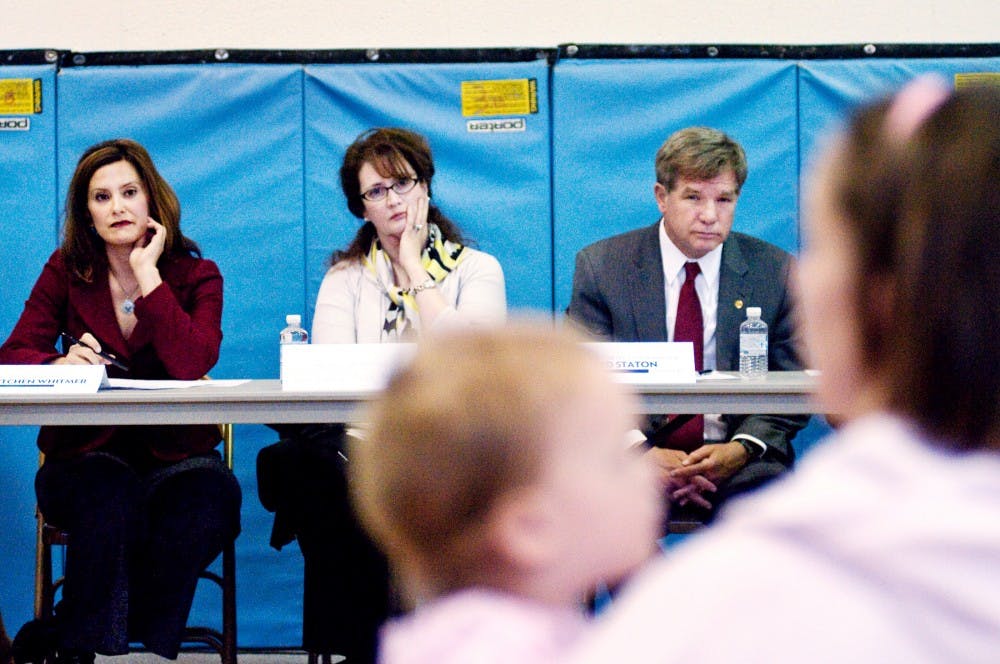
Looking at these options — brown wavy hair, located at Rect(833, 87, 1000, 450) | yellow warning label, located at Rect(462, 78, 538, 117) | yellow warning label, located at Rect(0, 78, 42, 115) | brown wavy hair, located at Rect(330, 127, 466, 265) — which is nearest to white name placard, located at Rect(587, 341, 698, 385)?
brown wavy hair, located at Rect(330, 127, 466, 265)

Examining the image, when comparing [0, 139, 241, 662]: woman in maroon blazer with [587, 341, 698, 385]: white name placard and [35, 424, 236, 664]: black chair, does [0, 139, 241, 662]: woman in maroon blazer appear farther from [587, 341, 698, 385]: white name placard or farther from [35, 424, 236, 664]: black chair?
[587, 341, 698, 385]: white name placard

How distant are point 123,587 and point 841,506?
2461 millimetres

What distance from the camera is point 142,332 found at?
3.04 m

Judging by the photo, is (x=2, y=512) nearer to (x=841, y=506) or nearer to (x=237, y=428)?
(x=237, y=428)

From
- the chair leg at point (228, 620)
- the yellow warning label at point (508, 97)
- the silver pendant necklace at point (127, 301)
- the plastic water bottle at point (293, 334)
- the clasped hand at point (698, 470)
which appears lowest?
the chair leg at point (228, 620)

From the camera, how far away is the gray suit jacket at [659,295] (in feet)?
10.4

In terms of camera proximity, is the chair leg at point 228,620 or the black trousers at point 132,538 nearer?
the black trousers at point 132,538

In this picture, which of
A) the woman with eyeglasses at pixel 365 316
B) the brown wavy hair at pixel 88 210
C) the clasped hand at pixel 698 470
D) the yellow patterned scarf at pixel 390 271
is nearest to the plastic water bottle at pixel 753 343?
the clasped hand at pixel 698 470

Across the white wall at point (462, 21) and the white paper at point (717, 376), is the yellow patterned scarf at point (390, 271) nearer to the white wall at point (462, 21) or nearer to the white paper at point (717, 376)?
the white paper at point (717, 376)

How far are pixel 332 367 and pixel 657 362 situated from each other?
2.58 ft

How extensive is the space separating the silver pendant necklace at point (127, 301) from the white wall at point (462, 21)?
1614mm

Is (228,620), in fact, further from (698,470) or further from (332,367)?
(698,470)

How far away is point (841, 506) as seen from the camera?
542mm

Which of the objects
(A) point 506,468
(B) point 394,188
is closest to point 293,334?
(B) point 394,188
